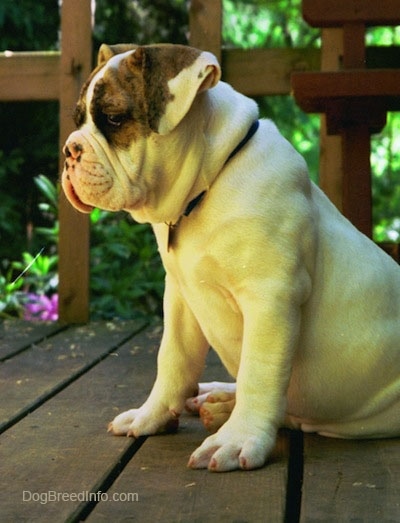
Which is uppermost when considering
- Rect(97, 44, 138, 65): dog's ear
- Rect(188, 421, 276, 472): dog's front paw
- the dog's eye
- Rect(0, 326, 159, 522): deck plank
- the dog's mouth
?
Rect(97, 44, 138, 65): dog's ear

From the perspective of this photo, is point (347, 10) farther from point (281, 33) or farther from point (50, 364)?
point (281, 33)

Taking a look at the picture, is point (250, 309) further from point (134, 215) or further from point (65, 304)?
point (65, 304)

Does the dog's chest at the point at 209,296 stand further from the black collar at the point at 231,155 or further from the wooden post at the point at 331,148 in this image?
the wooden post at the point at 331,148

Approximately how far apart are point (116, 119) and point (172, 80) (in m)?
0.14

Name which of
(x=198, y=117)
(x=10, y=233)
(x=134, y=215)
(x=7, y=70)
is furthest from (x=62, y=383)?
(x=10, y=233)

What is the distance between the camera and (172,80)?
91.7 inches

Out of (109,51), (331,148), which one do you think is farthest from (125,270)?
(109,51)

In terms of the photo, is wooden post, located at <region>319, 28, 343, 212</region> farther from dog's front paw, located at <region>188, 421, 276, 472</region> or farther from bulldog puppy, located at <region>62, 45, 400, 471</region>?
dog's front paw, located at <region>188, 421, 276, 472</region>

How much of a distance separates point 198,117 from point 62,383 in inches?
42.7

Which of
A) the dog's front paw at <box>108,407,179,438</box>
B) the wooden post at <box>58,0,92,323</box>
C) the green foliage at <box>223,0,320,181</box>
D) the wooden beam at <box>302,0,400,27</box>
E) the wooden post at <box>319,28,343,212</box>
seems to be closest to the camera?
the dog's front paw at <box>108,407,179,438</box>

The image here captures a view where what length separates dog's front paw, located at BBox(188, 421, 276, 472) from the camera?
7.23 ft

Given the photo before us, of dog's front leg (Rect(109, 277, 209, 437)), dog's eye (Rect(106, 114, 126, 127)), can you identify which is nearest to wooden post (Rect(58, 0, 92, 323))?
dog's front leg (Rect(109, 277, 209, 437))

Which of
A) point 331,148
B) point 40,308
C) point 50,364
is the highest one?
point 331,148

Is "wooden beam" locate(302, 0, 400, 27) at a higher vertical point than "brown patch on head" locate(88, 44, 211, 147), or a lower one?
higher
